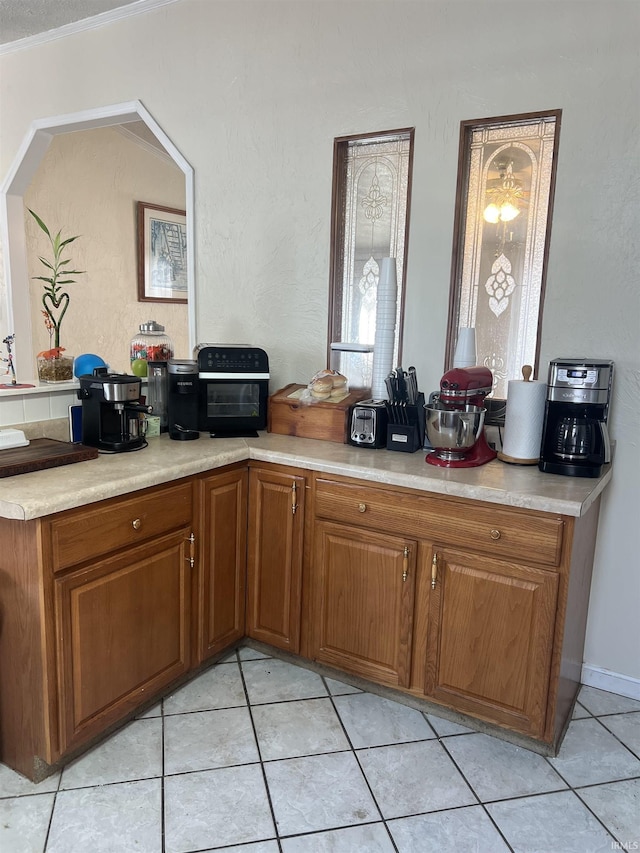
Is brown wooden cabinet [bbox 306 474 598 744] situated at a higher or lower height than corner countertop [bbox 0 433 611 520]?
lower

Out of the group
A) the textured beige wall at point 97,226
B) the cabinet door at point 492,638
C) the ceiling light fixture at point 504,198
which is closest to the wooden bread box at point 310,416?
the cabinet door at point 492,638

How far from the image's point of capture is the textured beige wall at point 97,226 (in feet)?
13.3

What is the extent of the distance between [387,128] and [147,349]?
136 cm

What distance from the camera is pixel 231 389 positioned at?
2607 millimetres

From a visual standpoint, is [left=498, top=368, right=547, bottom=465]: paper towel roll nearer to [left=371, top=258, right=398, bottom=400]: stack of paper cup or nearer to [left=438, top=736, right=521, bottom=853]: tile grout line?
[left=371, top=258, right=398, bottom=400]: stack of paper cup

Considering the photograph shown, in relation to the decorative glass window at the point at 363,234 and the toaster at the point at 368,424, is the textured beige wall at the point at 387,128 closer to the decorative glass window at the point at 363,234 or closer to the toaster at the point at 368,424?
the decorative glass window at the point at 363,234

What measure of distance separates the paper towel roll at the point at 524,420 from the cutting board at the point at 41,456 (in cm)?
141

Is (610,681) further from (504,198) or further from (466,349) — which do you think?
(504,198)

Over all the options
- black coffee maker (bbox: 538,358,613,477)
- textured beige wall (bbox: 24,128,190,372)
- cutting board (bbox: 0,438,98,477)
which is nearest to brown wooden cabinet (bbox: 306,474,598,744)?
black coffee maker (bbox: 538,358,613,477)

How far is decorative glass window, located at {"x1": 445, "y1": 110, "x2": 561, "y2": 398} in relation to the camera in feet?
7.53

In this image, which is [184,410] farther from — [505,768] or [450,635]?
[505,768]

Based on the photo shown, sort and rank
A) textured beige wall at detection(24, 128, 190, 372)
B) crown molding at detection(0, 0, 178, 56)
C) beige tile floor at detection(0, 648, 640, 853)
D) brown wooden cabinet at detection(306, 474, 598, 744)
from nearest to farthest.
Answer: beige tile floor at detection(0, 648, 640, 853)
brown wooden cabinet at detection(306, 474, 598, 744)
crown molding at detection(0, 0, 178, 56)
textured beige wall at detection(24, 128, 190, 372)

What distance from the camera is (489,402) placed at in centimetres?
248

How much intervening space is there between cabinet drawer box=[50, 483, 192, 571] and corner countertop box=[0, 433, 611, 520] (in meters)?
0.05
